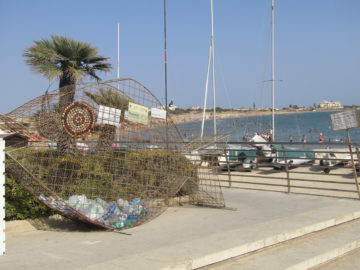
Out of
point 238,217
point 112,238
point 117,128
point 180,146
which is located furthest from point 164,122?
point 112,238

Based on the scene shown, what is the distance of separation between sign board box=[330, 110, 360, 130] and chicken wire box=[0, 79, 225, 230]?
111 inches

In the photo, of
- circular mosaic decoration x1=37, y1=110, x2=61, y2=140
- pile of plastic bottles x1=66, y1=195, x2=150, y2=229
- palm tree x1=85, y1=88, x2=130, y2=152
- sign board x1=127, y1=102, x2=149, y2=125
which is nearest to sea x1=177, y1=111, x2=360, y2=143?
sign board x1=127, y1=102, x2=149, y2=125

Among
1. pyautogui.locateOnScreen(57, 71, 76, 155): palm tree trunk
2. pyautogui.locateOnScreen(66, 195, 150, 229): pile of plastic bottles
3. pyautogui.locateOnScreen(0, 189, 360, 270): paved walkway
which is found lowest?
pyautogui.locateOnScreen(0, 189, 360, 270): paved walkway

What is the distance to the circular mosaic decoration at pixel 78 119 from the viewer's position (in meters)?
6.31

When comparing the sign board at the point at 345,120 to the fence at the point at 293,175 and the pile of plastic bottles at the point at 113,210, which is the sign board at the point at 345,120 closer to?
the fence at the point at 293,175

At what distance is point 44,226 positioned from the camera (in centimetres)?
680

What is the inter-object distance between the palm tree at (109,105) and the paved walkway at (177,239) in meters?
1.56

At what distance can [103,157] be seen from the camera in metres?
7.56

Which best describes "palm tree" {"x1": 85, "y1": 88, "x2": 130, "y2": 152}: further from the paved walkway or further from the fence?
the fence

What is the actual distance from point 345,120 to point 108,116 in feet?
16.8

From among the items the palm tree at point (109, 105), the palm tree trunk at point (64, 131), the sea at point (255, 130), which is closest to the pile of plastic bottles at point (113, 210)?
the palm tree trunk at point (64, 131)

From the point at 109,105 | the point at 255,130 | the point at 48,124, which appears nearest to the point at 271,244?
the point at 109,105

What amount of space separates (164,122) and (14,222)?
311cm

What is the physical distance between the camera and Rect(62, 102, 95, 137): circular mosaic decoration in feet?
20.7
